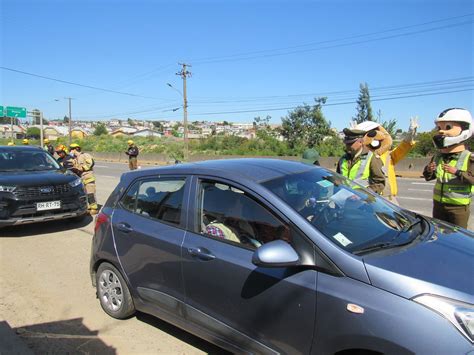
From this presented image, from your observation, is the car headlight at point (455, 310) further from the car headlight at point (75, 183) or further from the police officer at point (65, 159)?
the police officer at point (65, 159)

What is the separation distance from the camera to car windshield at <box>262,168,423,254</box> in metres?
2.49

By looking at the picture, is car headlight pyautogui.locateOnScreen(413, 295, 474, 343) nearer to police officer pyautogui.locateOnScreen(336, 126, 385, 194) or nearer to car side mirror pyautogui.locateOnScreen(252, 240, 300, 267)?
car side mirror pyautogui.locateOnScreen(252, 240, 300, 267)

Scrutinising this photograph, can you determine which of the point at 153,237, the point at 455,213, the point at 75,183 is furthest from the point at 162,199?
the point at 75,183

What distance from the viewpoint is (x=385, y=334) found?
1.97m

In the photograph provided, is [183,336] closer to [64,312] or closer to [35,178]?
[64,312]

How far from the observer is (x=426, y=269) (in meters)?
2.13

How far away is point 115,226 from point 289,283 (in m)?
2.08

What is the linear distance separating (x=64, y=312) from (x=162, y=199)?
1.75 m

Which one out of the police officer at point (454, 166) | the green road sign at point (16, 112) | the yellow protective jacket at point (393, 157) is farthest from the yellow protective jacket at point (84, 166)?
the green road sign at point (16, 112)

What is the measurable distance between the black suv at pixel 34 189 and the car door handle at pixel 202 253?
5.14 meters

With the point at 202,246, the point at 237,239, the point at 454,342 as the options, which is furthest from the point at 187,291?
the point at 454,342

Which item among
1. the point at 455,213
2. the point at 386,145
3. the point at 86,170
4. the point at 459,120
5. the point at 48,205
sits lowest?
the point at 48,205

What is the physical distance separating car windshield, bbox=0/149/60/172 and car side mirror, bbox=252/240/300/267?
7035mm

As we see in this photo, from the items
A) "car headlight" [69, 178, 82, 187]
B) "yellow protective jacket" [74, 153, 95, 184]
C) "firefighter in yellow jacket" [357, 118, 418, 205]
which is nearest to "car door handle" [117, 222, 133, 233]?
"firefighter in yellow jacket" [357, 118, 418, 205]
